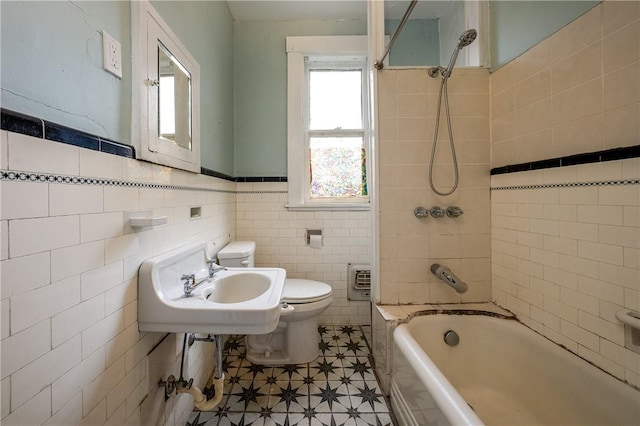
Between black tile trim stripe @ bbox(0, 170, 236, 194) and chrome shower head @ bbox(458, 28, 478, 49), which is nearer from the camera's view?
black tile trim stripe @ bbox(0, 170, 236, 194)

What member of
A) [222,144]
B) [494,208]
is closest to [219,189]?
[222,144]

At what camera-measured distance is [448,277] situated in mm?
1381

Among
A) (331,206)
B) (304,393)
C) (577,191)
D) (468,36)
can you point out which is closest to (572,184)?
(577,191)

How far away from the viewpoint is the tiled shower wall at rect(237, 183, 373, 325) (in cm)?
214

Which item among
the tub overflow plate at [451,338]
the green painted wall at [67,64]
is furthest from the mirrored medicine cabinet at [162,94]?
the tub overflow plate at [451,338]

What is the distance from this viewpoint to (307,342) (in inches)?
66.4

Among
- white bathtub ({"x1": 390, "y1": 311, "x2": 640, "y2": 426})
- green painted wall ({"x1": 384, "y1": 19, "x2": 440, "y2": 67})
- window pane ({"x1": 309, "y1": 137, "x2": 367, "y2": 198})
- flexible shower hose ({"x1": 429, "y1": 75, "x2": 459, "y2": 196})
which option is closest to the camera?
white bathtub ({"x1": 390, "y1": 311, "x2": 640, "y2": 426})

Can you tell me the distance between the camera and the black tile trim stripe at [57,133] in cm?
51

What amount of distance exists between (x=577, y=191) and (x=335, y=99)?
1.79 m

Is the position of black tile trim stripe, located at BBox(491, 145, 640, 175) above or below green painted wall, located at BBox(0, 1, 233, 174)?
below

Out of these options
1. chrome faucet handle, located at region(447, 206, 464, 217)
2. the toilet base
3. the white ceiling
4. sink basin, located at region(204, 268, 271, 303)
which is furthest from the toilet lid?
the white ceiling

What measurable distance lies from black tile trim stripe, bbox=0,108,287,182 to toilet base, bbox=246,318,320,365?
4.37 ft

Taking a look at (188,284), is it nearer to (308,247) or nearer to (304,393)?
(304,393)

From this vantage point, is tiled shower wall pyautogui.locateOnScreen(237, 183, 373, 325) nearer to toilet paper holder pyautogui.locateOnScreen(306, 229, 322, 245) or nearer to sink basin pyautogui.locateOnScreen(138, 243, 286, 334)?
toilet paper holder pyautogui.locateOnScreen(306, 229, 322, 245)
